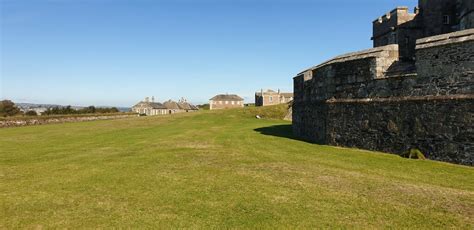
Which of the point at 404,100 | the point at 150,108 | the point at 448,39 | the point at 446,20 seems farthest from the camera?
the point at 150,108

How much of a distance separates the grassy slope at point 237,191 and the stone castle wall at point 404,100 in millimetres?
922

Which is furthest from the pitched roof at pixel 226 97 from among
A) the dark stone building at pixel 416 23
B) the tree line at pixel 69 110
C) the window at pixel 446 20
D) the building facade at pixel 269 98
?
the window at pixel 446 20

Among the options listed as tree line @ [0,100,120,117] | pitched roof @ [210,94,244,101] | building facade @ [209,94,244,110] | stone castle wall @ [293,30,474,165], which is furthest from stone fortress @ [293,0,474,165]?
pitched roof @ [210,94,244,101]

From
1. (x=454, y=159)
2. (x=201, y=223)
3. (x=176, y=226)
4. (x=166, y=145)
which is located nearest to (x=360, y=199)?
(x=201, y=223)

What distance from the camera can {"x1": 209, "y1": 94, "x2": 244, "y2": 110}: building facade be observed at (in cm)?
11431

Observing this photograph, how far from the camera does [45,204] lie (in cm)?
699

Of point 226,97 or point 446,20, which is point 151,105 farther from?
point 446,20

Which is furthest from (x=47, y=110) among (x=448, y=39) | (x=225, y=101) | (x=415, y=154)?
(x=448, y=39)

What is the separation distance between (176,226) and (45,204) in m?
3.23

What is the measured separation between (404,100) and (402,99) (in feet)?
0.33

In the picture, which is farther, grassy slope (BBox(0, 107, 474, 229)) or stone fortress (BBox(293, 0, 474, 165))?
stone fortress (BBox(293, 0, 474, 165))

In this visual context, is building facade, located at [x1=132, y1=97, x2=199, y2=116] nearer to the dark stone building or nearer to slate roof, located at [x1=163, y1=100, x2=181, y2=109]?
slate roof, located at [x1=163, y1=100, x2=181, y2=109]

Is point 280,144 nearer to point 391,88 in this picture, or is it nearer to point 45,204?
point 391,88

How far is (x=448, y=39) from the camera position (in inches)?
A: 441
